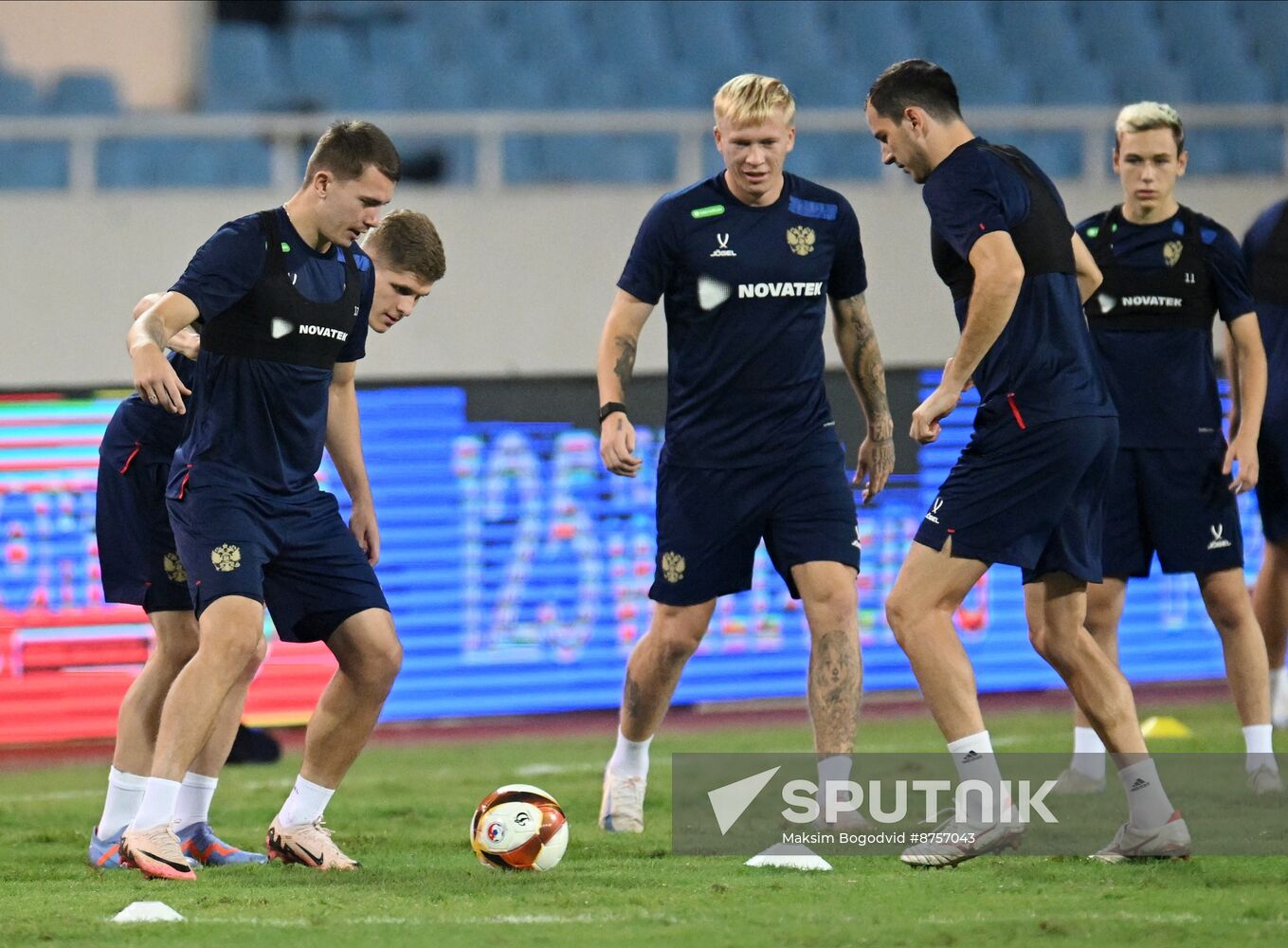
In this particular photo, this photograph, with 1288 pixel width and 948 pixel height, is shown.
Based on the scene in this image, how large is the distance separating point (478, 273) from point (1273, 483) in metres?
4.79

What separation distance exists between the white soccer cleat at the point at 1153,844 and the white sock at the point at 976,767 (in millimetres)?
368

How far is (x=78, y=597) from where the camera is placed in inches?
372

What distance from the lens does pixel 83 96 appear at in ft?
40.6

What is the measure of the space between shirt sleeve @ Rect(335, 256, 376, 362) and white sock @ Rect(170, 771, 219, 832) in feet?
4.15

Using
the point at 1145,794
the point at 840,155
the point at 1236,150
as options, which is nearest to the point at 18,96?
the point at 840,155

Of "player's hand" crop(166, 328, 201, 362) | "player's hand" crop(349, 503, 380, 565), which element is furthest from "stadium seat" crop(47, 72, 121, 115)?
"player's hand" crop(349, 503, 380, 565)

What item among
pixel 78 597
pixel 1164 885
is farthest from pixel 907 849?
pixel 78 597

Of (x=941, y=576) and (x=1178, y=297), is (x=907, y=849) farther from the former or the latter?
(x=1178, y=297)

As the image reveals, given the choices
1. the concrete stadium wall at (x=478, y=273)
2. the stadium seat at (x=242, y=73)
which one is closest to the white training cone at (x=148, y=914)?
the concrete stadium wall at (x=478, y=273)

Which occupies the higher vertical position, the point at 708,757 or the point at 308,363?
the point at 308,363

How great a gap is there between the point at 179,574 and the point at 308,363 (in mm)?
843

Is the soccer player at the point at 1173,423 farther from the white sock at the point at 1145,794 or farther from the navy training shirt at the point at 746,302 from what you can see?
the white sock at the point at 1145,794

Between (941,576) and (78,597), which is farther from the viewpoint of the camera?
(78,597)

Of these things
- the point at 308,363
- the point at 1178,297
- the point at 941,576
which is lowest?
the point at 941,576
